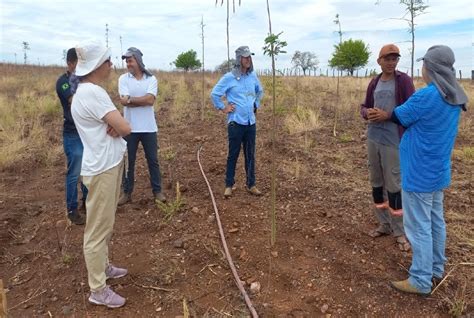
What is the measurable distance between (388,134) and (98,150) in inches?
94.1

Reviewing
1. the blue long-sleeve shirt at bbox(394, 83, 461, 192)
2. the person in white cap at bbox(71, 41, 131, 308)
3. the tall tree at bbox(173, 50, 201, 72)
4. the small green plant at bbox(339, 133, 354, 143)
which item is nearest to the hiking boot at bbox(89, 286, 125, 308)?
the person in white cap at bbox(71, 41, 131, 308)

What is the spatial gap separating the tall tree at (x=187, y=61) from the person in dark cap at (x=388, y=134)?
1220 inches

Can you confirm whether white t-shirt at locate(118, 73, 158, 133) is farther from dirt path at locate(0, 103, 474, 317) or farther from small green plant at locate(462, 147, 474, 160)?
small green plant at locate(462, 147, 474, 160)

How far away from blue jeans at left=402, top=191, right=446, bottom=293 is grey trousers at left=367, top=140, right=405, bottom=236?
0.61m

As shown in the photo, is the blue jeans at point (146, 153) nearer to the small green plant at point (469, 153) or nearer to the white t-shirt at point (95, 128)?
the white t-shirt at point (95, 128)

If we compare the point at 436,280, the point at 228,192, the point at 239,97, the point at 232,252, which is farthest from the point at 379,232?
the point at 239,97

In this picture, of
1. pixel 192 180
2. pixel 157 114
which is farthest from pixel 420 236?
pixel 157 114

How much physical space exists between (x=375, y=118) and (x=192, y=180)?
3.01m

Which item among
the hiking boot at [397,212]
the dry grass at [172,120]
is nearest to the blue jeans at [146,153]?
the dry grass at [172,120]

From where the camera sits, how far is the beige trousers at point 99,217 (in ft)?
8.91

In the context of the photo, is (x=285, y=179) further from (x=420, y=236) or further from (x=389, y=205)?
(x=420, y=236)

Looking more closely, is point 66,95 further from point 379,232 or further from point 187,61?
point 187,61

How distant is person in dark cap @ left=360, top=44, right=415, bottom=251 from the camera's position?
11.2 feet

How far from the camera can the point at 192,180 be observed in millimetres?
5629
